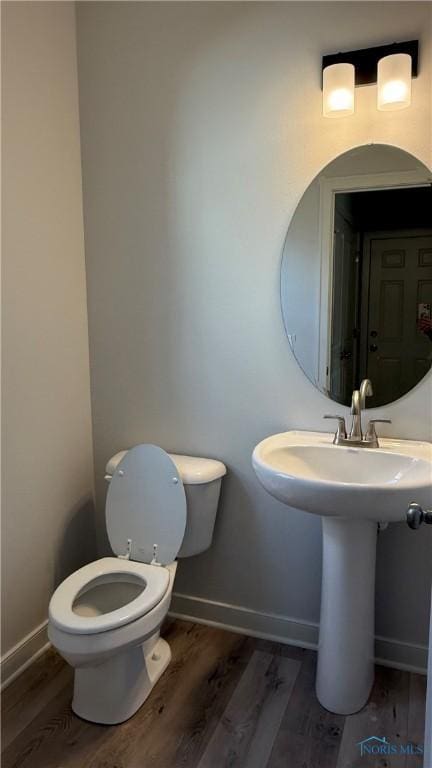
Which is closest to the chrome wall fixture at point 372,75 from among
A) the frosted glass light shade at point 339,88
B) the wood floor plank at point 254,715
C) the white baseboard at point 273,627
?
the frosted glass light shade at point 339,88

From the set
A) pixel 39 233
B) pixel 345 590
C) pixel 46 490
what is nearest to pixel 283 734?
pixel 345 590

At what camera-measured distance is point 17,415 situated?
1.83 m

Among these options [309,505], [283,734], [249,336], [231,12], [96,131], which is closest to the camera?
[309,505]

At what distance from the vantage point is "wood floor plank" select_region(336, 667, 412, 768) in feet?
4.91

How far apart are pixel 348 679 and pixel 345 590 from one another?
0.28 m

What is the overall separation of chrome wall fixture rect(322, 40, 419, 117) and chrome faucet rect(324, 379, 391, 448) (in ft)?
2.77

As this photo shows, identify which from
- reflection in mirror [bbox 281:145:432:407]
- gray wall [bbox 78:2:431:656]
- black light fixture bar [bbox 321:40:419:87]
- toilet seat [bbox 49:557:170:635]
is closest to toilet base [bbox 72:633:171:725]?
toilet seat [bbox 49:557:170:635]

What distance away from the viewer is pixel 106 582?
6.04ft

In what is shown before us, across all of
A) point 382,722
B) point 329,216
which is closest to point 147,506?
point 382,722

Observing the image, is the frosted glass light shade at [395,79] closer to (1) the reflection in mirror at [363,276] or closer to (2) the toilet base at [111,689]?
(1) the reflection in mirror at [363,276]

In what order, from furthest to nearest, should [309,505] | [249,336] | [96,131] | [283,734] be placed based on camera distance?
[96,131] → [249,336] → [283,734] → [309,505]

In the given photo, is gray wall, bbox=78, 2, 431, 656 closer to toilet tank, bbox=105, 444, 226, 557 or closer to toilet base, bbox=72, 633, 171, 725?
toilet tank, bbox=105, 444, 226, 557

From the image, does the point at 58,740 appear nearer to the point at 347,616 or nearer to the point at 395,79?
the point at 347,616

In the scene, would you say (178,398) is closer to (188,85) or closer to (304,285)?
(304,285)
